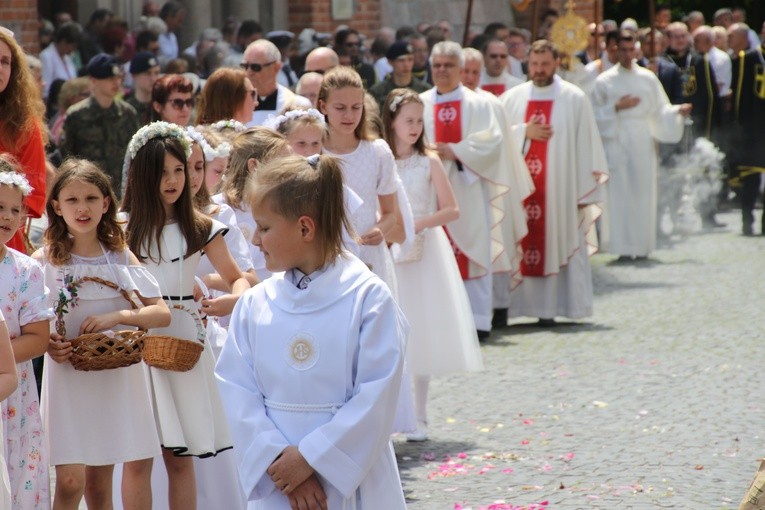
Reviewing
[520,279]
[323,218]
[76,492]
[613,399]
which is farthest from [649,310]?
[323,218]

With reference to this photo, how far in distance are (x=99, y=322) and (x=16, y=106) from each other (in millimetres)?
1191

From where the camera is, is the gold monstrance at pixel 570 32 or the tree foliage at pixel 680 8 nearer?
the gold monstrance at pixel 570 32

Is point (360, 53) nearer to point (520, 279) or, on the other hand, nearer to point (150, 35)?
point (150, 35)

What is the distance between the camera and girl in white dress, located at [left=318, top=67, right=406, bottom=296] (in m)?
6.46

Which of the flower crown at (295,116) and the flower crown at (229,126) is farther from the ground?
the flower crown at (295,116)

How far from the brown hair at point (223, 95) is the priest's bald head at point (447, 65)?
2624mm

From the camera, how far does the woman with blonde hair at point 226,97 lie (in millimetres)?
6941

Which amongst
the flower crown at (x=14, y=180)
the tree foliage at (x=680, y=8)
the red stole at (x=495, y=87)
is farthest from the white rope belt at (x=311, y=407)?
the tree foliage at (x=680, y=8)

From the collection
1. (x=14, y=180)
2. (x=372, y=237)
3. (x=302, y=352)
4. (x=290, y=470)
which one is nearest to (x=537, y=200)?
(x=372, y=237)

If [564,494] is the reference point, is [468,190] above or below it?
above

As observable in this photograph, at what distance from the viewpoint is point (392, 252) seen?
24.9 ft

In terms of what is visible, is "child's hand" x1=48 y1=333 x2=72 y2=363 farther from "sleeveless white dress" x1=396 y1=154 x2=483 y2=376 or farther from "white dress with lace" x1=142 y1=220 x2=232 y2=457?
"sleeveless white dress" x1=396 y1=154 x2=483 y2=376

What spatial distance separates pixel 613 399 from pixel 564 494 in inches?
79.1

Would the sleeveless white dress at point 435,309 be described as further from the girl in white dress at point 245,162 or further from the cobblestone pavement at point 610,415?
the girl in white dress at point 245,162
